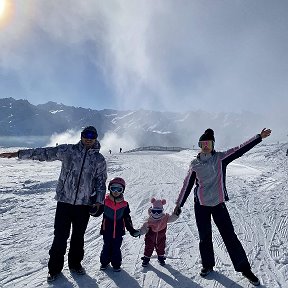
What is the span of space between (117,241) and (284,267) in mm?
2763

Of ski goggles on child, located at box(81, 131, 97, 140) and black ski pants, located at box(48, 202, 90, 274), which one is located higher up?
ski goggles on child, located at box(81, 131, 97, 140)

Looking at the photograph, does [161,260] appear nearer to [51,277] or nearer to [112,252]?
[112,252]

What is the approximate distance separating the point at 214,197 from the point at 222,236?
2.08ft

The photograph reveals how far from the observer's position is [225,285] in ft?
15.9

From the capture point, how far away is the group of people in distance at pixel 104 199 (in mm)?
4949

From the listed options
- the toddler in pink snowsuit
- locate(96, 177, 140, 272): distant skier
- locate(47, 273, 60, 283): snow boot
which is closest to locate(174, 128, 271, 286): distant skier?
the toddler in pink snowsuit

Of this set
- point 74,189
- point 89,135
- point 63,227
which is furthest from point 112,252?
point 89,135

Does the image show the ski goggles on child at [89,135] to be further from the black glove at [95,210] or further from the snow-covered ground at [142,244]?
the snow-covered ground at [142,244]

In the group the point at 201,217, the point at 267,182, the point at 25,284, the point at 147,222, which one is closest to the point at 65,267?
the point at 25,284

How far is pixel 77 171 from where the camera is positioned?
5.00 metres

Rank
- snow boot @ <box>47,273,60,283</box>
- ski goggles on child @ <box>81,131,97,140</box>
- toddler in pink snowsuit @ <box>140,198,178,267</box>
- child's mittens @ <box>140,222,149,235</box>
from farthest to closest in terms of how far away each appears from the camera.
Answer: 1. toddler in pink snowsuit @ <box>140,198,178,267</box>
2. child's mittens @ <box>140,222,149,235</box>
3. ski goggles on child @ <box>81,131,97,140</box>
4. snow boot @ <box>47,273,60,283</box>

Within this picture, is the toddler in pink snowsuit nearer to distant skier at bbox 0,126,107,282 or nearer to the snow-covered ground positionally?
the snow-covered ground

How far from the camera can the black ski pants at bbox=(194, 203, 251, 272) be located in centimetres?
496

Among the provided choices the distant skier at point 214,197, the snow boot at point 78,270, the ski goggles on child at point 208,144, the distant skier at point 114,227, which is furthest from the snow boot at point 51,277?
the ski goggles on child at point 208,144
